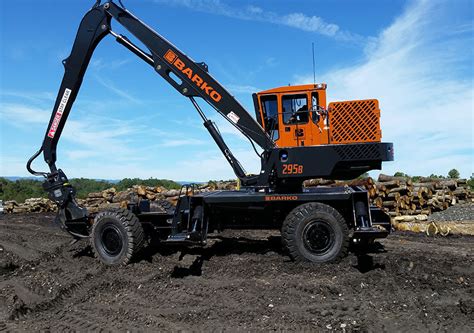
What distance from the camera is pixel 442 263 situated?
7789 millimetres

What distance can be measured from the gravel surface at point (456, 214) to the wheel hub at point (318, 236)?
28.5 feet

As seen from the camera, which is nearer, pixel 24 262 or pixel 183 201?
pixel 183 201

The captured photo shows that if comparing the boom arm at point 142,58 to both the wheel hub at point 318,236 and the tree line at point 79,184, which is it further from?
the tree line at point 79,184

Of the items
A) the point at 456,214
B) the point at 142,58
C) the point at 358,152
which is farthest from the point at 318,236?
the point at 456,214

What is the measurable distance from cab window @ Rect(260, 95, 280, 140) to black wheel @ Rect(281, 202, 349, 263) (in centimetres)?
194

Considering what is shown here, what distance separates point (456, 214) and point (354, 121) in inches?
382

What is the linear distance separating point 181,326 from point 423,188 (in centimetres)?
1369

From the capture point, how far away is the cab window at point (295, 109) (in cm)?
884

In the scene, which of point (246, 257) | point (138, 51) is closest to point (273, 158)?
point (246, 257)

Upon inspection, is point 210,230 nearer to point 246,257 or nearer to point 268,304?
point 246,257

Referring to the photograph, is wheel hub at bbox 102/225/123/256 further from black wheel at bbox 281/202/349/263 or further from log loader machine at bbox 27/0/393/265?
black wheel at bbox 281/202/349/263

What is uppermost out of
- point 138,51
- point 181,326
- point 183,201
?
point 138,51

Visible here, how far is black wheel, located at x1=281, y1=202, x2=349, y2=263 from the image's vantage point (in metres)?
7.85

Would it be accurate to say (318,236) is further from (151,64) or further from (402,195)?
(402,195)
